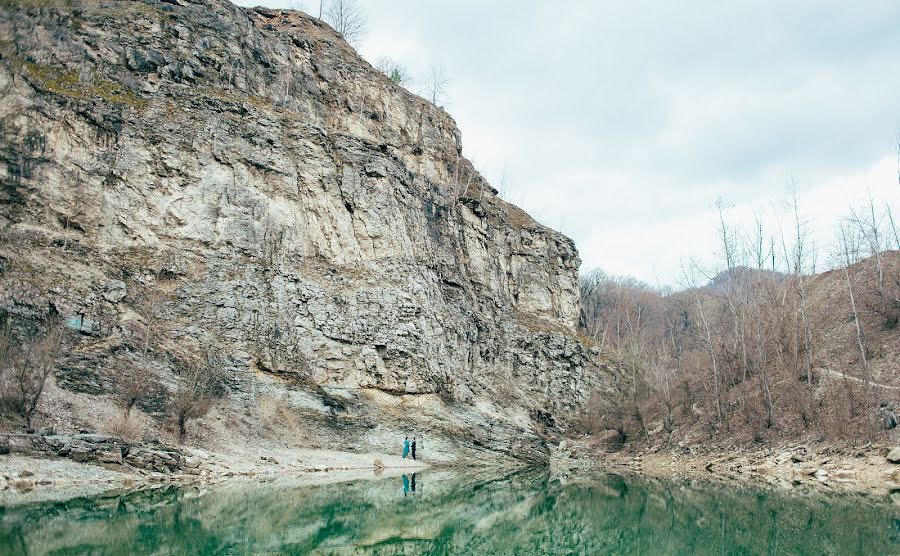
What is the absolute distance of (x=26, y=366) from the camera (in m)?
25.0

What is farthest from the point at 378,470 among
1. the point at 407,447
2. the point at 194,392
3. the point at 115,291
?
the point at 115,291

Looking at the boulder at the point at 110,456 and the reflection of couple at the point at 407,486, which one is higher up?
the boulder at the point at 110,456

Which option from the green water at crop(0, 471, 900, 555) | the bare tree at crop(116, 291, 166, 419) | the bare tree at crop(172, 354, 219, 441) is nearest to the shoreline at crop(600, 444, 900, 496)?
the green water at crop(0, 471, 900, 555)

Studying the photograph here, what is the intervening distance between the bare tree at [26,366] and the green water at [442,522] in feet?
22.7

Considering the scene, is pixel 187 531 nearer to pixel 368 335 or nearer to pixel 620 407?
pixel 368 335

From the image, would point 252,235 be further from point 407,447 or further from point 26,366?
point 26,366

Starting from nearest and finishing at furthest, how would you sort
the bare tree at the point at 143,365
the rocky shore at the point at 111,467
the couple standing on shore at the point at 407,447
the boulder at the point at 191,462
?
the rocky shore at the point at 111,467, the boulder at the point at 191,462, the bare tree at the point at 143,365, the couple standing on shore at the point at 407,447

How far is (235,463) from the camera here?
2845 centimetres

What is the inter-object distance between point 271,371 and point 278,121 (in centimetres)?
1678

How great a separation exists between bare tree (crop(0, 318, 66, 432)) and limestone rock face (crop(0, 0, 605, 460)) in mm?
2225

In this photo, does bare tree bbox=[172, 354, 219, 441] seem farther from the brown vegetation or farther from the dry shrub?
the brown vegetation

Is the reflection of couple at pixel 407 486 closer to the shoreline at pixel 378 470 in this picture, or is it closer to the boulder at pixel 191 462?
the shoreline at pixel 378 470

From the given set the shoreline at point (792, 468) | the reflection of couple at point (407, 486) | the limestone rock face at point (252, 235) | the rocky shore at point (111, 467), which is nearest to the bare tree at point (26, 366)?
the rocky shore at point (111, 467)

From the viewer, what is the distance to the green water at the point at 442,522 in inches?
569
